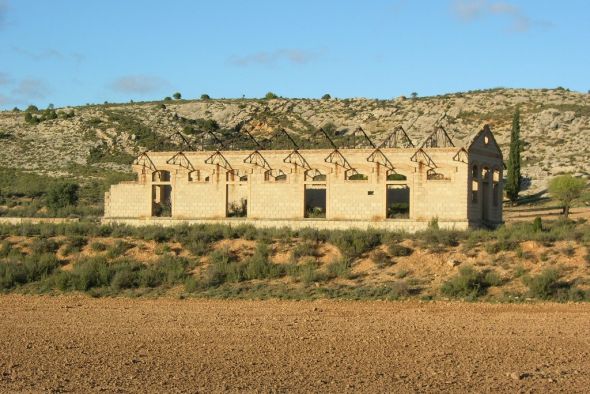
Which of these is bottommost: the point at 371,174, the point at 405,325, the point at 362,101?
the point at 405,325

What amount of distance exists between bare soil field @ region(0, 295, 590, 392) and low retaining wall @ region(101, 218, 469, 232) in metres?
9.36

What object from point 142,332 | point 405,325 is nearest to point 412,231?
point 405,325

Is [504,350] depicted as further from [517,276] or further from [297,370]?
[517,276]

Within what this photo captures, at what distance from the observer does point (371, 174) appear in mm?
34875

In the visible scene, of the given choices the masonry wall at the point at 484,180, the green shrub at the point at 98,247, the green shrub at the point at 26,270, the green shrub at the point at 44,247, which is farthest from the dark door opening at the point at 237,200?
the masonry wall at the point at 484,180

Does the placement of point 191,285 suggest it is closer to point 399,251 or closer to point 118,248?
point 118,248

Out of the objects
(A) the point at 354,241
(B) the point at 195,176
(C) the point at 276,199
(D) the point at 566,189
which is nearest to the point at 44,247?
(B) the point at 195,176

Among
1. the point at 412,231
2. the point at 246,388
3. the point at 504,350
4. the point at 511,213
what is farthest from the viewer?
the point at 511,213

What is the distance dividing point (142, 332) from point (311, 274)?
32.3 ft

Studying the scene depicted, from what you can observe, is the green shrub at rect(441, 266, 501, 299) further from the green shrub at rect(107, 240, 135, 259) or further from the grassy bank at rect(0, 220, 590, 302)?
the green shrub at rect(107, 240, 135, 259)

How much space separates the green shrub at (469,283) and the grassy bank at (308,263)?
0.10 ft

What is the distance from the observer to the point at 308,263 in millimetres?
29453

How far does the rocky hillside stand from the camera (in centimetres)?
7169

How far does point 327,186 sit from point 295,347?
62.1 ft
